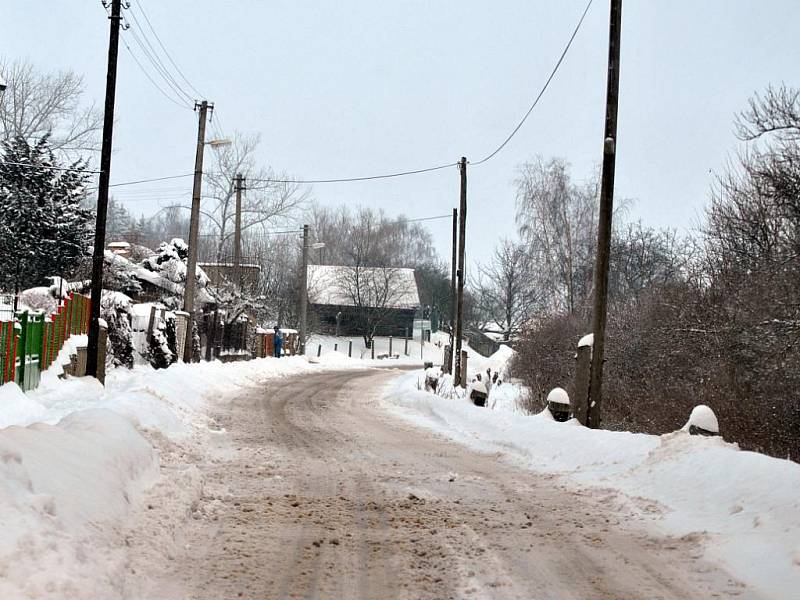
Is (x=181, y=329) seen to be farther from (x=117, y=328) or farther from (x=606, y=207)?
(x=606, y=207)

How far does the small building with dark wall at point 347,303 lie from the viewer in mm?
67250

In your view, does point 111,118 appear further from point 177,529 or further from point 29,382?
point 177,529

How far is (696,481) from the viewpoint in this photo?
7.32 metres

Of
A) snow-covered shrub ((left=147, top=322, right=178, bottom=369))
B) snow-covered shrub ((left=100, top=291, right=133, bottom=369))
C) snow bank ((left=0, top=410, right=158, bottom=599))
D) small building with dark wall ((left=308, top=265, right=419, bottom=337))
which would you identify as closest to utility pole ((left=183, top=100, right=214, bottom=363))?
snow-covered shrub ((left=147, top=322, right=178, bottom=369))

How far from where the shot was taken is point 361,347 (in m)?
65.8

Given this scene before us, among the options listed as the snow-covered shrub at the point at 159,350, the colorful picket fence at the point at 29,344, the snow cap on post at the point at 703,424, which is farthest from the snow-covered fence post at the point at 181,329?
the snow cap on post at the point at 703,424

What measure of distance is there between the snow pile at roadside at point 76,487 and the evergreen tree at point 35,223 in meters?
17.7

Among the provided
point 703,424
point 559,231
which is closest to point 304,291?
point 559,231

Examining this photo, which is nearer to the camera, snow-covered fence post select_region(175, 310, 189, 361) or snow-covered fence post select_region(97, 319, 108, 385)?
snow-covered fence post select_region(97, 319, 108, 385)

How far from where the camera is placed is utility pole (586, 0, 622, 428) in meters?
12.6

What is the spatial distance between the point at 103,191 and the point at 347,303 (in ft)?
172

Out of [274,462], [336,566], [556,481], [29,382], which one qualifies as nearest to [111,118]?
[29,382]

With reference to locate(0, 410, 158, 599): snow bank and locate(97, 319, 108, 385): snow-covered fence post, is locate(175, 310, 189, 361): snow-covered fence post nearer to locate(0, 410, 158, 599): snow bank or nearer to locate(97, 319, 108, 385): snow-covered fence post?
locate(97, 319, 108, 385): snow-covered fence post

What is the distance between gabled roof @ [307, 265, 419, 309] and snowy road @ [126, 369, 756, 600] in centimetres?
5751
